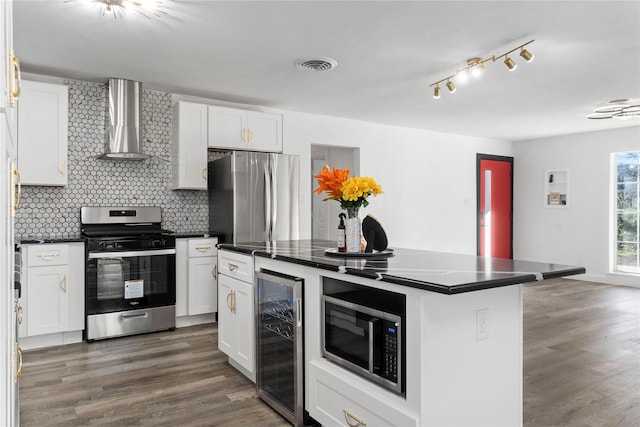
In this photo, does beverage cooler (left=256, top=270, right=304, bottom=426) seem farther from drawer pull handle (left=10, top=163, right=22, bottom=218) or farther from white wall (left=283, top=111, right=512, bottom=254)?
white wall (left=283, top=111, right=512, bottom=254)

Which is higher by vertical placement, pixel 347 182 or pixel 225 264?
pixel 347 182

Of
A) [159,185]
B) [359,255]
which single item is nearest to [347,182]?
[359,255]

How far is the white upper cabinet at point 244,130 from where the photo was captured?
4.73 meters

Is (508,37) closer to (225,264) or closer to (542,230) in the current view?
(225,264)

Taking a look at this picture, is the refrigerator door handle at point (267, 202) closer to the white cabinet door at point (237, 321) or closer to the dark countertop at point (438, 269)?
the white cabinet door at point (237, 321)

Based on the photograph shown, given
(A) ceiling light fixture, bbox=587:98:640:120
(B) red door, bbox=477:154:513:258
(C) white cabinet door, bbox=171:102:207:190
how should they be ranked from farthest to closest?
(B) red door, bbox=477:154:513:258 < (A) ceiling light fixture, bbox=587:98:640:120 < (C) white cabinet door, bbox=171:102:207:190

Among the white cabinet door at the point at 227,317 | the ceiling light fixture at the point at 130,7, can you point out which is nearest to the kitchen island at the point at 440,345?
the white cabinet door at the point at 227,317

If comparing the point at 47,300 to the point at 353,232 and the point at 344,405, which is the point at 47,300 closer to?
the point at 353,232

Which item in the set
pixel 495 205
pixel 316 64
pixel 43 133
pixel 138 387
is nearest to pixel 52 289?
pixel 43 133

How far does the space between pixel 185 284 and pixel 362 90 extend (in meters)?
2.71

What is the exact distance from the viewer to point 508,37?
10.7ft

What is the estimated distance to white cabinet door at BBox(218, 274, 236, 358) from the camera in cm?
309

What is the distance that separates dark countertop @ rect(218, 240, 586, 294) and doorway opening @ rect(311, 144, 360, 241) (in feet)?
13.2

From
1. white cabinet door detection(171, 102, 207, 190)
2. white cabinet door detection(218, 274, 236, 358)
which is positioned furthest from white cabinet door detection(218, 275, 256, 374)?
white cabinet door detection(171, 102, 207, 190)
